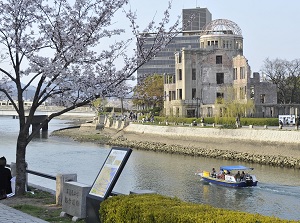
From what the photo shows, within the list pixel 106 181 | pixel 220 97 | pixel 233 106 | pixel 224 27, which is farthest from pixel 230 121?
pixel 106 181

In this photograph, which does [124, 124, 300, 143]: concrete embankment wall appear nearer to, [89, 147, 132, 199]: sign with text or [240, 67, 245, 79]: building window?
[240, 67, 245, 79]: building window

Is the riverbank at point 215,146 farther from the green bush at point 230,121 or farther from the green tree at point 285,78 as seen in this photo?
the green tree at point 285,78

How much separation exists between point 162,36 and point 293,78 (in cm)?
8252

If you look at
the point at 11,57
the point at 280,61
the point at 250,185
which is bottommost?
the point at 250,185

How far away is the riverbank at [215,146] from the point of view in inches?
1999

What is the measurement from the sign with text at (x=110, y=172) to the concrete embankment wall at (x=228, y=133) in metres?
41.3

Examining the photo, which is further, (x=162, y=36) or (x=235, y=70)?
(x=235, y=70)

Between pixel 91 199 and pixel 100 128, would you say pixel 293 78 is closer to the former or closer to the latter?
pixel 100 128

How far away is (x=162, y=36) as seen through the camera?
59.1 feet

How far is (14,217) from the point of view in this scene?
551 inches

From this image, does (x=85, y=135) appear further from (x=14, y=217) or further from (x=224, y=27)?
(x=14, y=217)

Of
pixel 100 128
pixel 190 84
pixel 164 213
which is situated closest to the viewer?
pixel 164 213

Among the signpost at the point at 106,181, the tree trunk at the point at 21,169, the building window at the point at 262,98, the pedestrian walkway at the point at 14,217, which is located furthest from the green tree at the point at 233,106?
the signpost at the point at 106,181

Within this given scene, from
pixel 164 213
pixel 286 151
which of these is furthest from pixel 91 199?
pixel 286 151
